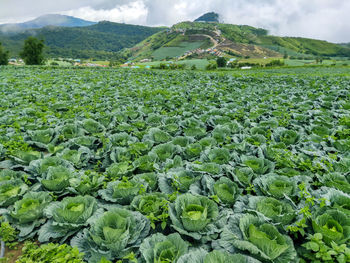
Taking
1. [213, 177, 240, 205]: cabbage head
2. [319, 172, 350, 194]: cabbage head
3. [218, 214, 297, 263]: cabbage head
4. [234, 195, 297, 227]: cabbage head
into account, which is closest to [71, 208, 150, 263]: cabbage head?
[218, 214, 297, 263]: cabbage head

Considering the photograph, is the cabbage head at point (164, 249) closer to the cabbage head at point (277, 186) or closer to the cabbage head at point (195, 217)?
the cabbage head at point (195, 217)

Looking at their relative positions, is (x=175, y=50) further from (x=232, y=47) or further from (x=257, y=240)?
(x=257, y=240)

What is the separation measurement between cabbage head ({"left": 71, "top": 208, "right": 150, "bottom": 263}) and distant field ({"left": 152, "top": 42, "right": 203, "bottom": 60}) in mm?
148242

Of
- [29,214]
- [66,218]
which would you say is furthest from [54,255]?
[29,214]

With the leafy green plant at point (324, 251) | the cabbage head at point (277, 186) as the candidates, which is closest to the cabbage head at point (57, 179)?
the cabbage head at point (277, 186)

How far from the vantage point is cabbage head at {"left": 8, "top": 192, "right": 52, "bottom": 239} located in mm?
2740

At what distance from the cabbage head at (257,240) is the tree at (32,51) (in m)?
79.4

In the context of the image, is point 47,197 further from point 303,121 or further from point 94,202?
point 303,121

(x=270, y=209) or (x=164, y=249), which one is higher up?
(x=270, y=209)

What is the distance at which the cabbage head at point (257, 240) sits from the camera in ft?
6.89

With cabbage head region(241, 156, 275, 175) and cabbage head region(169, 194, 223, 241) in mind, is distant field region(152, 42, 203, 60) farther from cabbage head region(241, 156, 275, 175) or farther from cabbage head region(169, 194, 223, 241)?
cabbage head region(169, 194, 223, 241)

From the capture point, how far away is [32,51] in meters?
62.3

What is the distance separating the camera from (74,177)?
11.5 feet

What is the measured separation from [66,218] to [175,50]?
16619 centimetres
